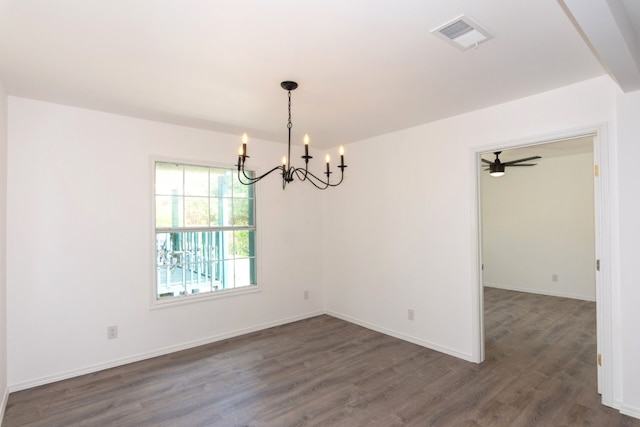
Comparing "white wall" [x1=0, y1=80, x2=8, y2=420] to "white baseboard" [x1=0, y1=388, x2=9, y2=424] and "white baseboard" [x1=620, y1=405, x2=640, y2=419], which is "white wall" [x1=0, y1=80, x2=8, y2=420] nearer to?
"white baseboard" [x1=0, y1=388, x2=9, y2=424]

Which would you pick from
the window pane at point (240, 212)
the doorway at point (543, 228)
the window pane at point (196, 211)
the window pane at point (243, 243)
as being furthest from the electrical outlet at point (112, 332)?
the doorway at point (543, 228)

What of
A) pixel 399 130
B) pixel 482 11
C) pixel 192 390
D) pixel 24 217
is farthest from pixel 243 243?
pixel 482 11

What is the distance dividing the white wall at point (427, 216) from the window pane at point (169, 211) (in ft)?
7.29

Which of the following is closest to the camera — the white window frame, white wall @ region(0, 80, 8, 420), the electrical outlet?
white wall @ region(0, 80, 8, 420)

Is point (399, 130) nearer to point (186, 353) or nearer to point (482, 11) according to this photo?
point (482, 11)

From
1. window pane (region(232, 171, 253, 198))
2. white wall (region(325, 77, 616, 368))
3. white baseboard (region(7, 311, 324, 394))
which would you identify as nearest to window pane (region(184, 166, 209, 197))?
window pane (region(232, 171, 253, 198))

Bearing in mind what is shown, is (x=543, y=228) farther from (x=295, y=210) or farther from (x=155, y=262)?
(x=155, y=262)

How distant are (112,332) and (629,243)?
4.59 metres

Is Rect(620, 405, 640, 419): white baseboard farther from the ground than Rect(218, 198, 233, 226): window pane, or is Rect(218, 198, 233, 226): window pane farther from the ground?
Rect(218, 198, 233, 226): window pane

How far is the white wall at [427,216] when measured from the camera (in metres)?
2.98

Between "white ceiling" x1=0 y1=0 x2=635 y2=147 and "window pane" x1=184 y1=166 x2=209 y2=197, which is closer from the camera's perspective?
"white ceiling" x1=0 y1=0 x2=635 y2=147

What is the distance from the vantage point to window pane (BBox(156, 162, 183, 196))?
3.76 metres

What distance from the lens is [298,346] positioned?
3869 millimetres

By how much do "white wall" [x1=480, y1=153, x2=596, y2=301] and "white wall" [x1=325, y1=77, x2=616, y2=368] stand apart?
9.54 ft
